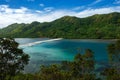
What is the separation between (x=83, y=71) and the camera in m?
56.9

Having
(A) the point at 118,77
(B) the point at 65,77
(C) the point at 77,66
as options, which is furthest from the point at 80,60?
(B) the point at 65,77

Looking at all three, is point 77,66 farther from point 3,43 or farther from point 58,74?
point 3,43

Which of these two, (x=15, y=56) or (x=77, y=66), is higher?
(x=15, y=56)

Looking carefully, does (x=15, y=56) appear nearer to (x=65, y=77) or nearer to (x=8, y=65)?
(x=8, y=65)

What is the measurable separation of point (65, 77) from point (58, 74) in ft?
5.61

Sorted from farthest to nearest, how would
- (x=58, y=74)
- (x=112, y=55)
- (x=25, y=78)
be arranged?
1. (x=112, y=55)
2. (x=58, y=74)
3. (x=25, y=78)

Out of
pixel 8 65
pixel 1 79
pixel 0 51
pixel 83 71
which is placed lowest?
pixel 83 71

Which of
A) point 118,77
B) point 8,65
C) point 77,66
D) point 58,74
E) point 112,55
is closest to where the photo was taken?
point 58,74

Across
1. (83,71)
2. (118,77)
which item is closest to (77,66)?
(83,71)

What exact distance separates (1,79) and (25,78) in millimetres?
9180

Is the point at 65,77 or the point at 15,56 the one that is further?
the point at 15,56

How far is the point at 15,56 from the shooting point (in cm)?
4034

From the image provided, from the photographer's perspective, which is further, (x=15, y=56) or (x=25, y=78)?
(x=15, y=56)

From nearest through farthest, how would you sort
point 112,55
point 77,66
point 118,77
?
point 118,77, point 77,66, point 112,55
